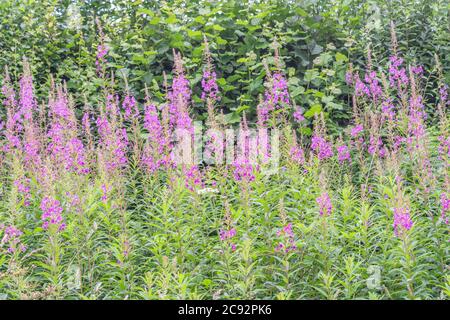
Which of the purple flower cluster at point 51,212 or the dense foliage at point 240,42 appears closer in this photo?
the purple flower cluster at point 51,212

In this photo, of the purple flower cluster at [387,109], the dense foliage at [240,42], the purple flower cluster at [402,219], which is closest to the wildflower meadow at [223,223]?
the purple flower cluster at [402,219]

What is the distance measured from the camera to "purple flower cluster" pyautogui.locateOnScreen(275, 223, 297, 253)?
4.38m

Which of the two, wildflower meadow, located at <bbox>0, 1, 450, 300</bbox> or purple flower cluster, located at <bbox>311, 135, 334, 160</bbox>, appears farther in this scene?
purple flower cluster, located at <bbox>311, 135, 334, 160</bbox>

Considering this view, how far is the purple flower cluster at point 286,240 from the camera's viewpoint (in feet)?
14.4

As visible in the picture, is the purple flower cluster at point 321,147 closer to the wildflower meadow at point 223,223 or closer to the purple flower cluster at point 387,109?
the wildflower meadow at point 223,223

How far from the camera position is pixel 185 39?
8.28 metres

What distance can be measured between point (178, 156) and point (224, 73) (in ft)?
9.59

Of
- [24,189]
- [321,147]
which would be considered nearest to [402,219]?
[321,147]

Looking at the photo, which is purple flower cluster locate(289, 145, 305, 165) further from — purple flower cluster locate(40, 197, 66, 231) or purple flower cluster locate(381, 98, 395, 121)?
purple flower cluster locate(40, 197, 66, 231)

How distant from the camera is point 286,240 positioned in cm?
448

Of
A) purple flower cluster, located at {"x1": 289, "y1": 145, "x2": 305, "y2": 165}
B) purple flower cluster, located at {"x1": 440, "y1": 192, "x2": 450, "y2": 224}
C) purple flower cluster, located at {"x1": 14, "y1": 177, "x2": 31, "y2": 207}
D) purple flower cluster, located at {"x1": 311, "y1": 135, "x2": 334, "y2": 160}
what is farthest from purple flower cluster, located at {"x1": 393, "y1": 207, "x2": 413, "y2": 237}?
purple flower cluster, located at {"x1": 14, "y1": 177, "x2": 31, "y2": 207}

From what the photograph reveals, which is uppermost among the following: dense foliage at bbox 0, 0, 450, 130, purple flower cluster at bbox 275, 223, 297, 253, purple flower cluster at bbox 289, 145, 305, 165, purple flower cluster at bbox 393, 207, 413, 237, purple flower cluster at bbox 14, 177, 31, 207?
dense foliage at bbox 0, 0, 450, 130
